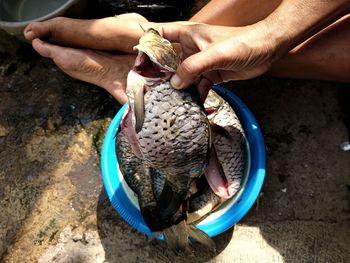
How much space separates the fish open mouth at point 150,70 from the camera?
170 cm

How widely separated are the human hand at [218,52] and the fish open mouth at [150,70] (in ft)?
0.14

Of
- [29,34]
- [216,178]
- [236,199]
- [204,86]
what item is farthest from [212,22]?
[29,34]

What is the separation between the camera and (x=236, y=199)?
2305 mm

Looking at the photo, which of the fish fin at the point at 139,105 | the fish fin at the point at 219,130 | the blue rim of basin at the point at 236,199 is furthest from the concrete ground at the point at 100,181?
the fish fin at the point at 139,105

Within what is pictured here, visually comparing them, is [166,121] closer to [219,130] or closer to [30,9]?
[219,130]

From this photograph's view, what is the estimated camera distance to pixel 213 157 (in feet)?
7.63

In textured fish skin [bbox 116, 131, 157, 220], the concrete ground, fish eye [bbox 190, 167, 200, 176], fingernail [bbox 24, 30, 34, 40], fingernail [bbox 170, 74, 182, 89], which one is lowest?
the concrete ground

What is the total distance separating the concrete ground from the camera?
239 cm

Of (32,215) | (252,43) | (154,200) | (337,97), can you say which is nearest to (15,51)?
(32,215)

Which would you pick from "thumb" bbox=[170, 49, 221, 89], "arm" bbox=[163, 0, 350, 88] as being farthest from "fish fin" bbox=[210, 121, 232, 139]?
"thumb" bbox=[170, 49, 221, 89]

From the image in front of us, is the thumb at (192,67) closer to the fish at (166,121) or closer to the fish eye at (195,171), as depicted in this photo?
the fish at (166,121)

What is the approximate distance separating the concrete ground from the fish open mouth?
41.6 inches

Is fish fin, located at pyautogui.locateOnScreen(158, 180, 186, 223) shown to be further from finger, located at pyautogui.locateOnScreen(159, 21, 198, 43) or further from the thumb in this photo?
finger, located at pyautogui.locateOnScreen(159, 21, 198, 43)

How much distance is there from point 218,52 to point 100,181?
3.87 ft
